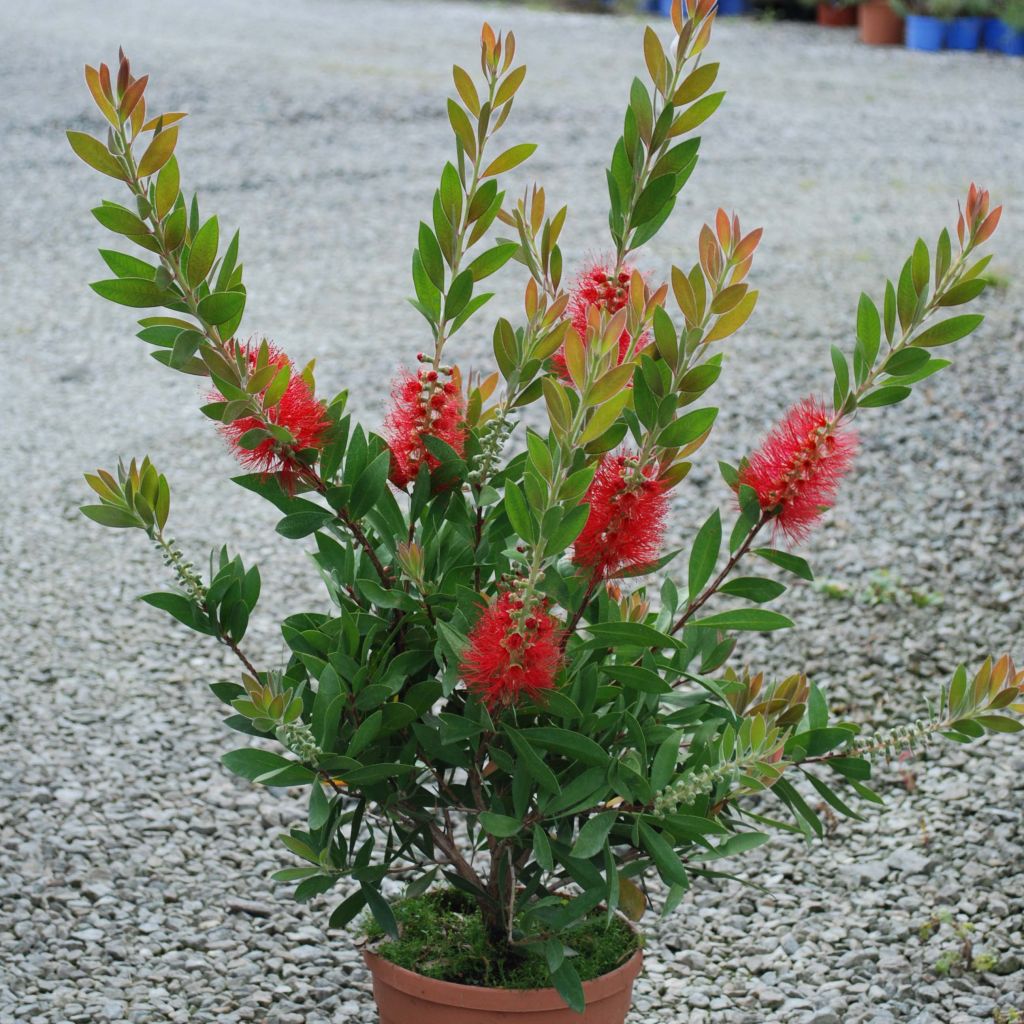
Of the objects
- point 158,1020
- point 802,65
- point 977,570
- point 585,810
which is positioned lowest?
point 158,1020

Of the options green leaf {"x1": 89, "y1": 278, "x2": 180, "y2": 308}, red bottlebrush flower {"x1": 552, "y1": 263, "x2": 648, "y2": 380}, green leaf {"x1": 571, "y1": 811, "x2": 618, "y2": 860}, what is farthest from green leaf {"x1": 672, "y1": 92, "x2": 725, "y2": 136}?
green leaf {"x1": 571, "y1": 811, "x2": 618, "y2": 860}

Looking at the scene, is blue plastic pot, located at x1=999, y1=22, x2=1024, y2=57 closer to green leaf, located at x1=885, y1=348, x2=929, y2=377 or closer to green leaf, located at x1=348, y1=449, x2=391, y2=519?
green leaf, located at x1=885, y1=348, x2=929, y2=377

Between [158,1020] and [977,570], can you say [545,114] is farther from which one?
[158,1020]

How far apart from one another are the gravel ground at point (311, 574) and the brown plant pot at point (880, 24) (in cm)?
293

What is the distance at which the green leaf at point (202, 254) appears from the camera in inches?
47.0

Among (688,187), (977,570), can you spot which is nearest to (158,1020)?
(977,570)

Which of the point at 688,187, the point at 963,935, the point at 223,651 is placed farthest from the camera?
the point at 688,187

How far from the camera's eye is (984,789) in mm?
Answer: 2396

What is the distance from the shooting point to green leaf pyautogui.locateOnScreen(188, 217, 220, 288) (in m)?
1.19

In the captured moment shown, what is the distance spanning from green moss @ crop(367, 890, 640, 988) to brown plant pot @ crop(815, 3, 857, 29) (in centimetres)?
1197

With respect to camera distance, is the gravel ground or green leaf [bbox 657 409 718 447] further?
the gravel ground

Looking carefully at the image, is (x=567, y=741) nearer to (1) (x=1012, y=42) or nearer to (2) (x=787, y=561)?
(2) (x=787, y=561)

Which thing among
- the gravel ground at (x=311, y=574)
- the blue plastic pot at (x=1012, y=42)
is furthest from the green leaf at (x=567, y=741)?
the blue plastic pot at (x=1012, y=42)

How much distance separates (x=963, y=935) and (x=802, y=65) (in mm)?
9167
